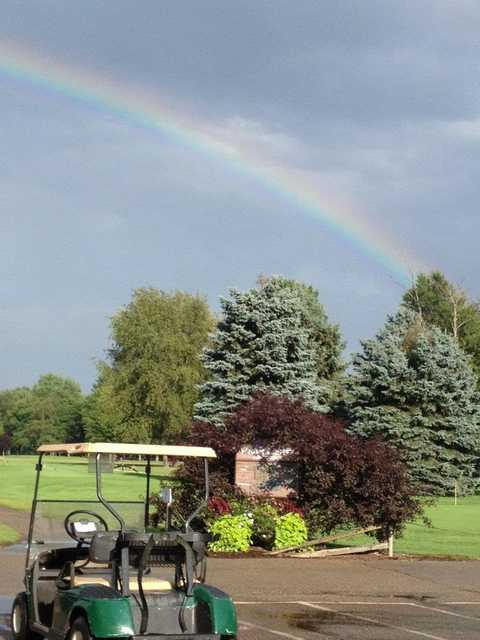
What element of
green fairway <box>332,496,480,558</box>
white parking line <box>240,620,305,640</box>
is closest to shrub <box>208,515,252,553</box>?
green fairway <box>332,496,480,558</box>

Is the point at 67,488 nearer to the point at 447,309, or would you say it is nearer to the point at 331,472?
the point at 331,472

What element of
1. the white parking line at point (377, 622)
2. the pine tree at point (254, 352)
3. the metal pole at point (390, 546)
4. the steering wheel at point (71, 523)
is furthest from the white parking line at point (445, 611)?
the pine tree at point (254, 352)

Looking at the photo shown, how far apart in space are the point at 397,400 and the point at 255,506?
102ft

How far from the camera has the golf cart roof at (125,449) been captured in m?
9.13

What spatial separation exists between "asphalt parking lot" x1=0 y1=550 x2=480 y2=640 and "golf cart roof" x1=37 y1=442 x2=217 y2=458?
2082mm

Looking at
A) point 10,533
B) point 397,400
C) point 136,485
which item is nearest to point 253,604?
point 10,533

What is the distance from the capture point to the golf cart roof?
9.13 metres

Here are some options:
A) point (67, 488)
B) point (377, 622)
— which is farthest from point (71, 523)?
point (67, 488)

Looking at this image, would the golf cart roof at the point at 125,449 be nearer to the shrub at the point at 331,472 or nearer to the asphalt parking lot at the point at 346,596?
the asphalt parking lot at the point at 346,596

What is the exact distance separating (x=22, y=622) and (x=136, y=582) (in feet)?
5.06

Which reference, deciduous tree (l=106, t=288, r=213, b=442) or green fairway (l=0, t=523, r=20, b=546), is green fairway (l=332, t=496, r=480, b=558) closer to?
green fairway (l=0, t=523, r=20, b=546)

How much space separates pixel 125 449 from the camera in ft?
30.1

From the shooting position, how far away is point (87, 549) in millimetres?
9344

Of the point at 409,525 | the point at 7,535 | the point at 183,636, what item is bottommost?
the point at 183,636
